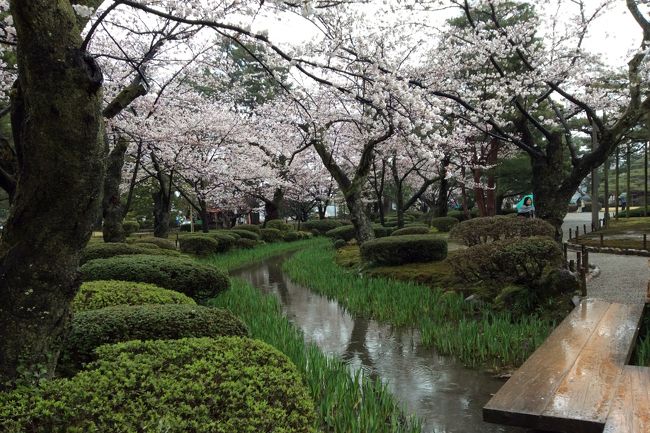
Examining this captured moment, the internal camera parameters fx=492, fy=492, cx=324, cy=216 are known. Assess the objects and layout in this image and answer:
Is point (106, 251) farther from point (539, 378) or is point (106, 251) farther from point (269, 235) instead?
point (269, 235)

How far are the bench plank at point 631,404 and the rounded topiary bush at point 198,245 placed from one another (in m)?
14.1

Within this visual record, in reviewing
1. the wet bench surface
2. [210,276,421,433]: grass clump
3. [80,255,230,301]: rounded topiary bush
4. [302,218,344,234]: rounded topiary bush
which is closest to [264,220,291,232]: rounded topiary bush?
[302,218,344,234]: rounded topiary bush

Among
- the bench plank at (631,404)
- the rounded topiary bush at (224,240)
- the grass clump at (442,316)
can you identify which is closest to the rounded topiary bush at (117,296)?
the grass clump at (442,316)

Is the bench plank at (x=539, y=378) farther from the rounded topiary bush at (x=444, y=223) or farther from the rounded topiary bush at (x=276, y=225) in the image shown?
the rounded topiary bush at (x=276, y=225)

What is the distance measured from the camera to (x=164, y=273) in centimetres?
636

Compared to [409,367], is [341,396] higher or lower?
higher

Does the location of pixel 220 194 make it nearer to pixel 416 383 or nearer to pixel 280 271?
pixel 280 271

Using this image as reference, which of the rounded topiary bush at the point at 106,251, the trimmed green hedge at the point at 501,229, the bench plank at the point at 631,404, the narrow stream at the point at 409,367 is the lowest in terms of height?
the narrow stream at the point at 409,367

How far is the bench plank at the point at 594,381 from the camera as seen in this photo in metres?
2.76

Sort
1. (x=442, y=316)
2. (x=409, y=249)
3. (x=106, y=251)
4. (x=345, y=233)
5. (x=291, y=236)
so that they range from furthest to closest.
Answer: (x=291, y=236)
(x=345, y=233)
(x=409, y=249)
(x=106, y=251)
(x=442, y=316)

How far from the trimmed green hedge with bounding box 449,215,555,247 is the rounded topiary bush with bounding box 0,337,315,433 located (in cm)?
689

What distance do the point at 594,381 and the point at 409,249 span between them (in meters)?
7.60

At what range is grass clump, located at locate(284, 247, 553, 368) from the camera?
5.23 meters

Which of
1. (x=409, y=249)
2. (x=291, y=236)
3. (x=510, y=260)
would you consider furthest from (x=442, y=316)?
(x=291, y=236)
